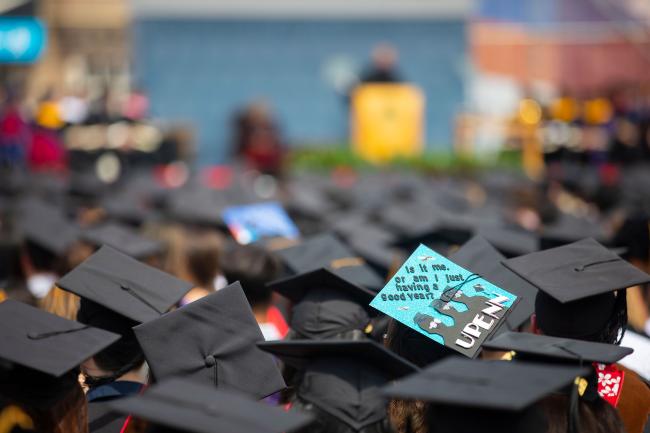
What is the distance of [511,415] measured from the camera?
6.55 feet

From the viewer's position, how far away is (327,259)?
3.76m

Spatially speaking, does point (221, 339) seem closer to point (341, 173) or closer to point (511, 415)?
point (511, 415)

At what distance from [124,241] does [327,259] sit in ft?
3.69

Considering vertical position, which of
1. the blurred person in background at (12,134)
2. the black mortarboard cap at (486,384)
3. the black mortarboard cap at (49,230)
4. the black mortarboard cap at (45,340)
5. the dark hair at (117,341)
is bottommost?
the blurred person in background at (12,134)

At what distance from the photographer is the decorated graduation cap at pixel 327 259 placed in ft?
11.7

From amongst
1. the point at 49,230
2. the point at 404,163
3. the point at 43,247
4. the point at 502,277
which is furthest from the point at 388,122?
the point at 502,277

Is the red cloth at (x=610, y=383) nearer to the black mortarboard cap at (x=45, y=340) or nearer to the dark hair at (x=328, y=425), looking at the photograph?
the dark hair at (x=328, y=425)

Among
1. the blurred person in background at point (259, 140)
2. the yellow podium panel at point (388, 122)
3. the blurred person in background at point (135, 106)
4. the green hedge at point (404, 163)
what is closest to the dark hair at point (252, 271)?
the green hedge at point (404, 163)

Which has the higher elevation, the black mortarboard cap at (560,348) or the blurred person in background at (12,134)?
the black mortarboard cap at (560,348)

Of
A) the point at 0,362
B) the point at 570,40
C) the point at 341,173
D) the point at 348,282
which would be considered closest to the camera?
the point at 0,362

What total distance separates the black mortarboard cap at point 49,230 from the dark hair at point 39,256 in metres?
0.02

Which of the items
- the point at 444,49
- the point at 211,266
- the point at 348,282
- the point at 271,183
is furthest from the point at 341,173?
the point at 348,282

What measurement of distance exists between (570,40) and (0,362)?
1900 centimetres

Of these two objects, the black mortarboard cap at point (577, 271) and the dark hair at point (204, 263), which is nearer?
the black mortarboard cap at point (577, 271)
